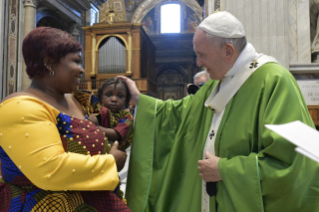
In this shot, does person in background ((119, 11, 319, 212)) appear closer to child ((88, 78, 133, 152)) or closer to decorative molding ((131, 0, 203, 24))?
child ((88, 78, 133, 152))

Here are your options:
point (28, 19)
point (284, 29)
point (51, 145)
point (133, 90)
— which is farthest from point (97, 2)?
point (51, 145)

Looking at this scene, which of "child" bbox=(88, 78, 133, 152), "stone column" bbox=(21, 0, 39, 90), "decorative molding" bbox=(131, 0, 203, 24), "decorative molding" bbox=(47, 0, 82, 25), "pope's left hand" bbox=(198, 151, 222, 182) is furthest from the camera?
"decorative molding" bbox=(131, 0, 203, 24)

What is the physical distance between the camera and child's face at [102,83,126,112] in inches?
78.2

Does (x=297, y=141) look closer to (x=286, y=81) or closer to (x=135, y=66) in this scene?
(x=286, y=81)

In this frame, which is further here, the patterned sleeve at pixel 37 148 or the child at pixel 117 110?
the child at pixel 117 110

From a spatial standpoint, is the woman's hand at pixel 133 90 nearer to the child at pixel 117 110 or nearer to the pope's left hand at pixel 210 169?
the child at pixel 117 110

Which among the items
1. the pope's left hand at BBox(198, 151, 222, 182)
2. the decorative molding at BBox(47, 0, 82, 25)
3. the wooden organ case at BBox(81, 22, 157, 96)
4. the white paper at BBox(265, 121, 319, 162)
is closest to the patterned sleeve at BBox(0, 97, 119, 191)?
the pope's left hand at BBox(198, 151, 222, 182)

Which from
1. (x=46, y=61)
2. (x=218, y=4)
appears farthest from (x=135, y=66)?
(x=46, y=61)

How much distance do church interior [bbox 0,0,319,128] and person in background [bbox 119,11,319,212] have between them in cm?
181

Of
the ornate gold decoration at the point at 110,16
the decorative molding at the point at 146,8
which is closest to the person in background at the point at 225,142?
the ornate gold decoration at the point at 110,16

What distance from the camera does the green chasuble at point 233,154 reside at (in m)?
1.32

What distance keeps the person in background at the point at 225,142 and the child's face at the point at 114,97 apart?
78 millimetres

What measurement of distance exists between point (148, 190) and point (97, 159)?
771mm

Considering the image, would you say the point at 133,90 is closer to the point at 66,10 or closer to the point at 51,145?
the point at 51,145
